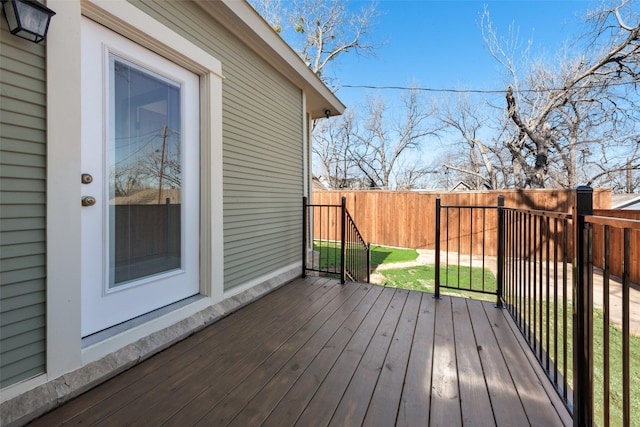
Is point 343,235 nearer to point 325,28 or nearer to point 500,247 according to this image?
point 500,247

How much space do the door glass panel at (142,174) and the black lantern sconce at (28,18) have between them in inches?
16.8

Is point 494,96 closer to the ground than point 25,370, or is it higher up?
higher up

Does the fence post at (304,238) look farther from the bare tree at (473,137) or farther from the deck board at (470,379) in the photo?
the bare tree at (473,137)

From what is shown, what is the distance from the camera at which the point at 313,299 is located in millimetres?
2939

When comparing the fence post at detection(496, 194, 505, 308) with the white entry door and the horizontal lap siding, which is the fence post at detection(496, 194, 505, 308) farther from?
the white entry door

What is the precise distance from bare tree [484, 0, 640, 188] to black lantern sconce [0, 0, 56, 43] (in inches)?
411

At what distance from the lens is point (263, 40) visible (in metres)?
2.95

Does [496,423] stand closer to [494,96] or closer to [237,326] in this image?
[237,326]

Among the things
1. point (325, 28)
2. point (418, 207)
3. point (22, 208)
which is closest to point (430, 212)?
point (418, 207)

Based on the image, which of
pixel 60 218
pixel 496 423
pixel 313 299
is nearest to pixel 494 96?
pixel 313 299

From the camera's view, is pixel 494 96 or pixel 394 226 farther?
pixel 494 96

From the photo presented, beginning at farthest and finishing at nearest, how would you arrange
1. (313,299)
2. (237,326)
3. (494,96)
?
(494,96) < (313,299) < (237,326)

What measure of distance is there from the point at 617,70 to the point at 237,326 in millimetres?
11747

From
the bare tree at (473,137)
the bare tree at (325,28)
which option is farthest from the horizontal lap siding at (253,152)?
the bare tree at (473,137)
